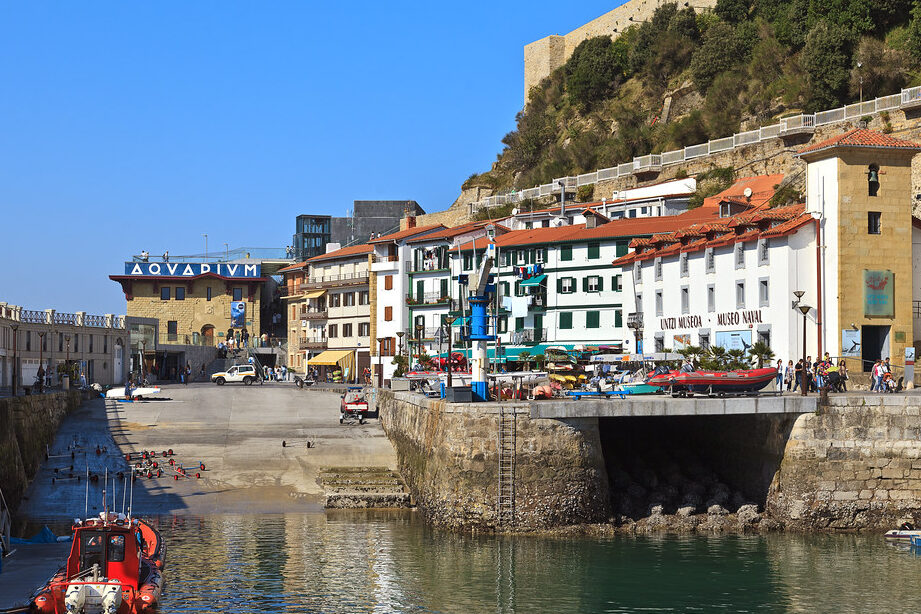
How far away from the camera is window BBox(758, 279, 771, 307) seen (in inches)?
2235

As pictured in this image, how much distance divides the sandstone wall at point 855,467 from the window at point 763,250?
54.4 ft

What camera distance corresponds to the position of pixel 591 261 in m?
81.6

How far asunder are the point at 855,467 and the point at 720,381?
5460mm

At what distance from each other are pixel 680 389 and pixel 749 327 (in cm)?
1721

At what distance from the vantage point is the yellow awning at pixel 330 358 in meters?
105

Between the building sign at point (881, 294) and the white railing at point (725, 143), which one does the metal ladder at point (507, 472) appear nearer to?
the building sign at point (881, 294)

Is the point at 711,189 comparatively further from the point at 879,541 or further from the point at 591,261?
the point at 879,541

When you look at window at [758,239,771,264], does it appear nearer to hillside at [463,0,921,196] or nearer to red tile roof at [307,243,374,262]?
hillside at [463,0,921,196]

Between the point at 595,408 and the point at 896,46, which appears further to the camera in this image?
the point at 896,46

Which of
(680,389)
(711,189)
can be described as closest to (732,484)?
(680,389)

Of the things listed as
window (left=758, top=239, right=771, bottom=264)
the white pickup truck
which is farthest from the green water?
the white pickup truck

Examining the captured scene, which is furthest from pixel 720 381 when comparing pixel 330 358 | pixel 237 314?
pixel 237 314

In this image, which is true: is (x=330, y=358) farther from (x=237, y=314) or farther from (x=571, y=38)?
(x=571, y=38)

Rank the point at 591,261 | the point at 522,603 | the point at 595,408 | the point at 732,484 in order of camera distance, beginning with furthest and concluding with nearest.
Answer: the point at 591,261, the point at 732,484, the point at 595,408, the point at 522,603
